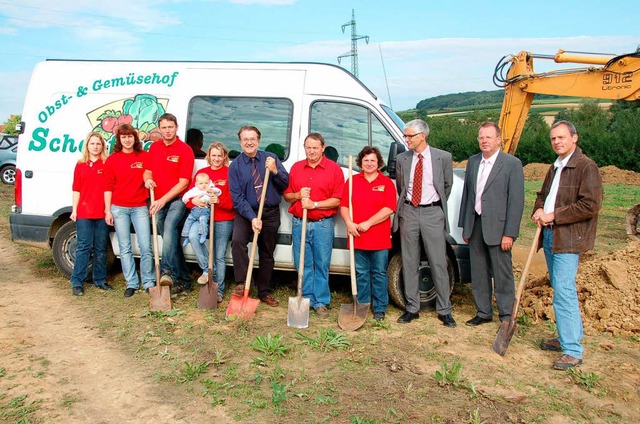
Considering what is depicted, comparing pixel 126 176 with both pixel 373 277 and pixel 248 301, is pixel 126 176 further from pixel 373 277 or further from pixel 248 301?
pixel 373 277

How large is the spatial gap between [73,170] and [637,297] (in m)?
6.38

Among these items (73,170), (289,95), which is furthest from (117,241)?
(289,95)

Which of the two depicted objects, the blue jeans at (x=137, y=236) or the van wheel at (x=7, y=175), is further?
the van wheel at (x=7, y=175)

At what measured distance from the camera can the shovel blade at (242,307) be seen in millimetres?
5746

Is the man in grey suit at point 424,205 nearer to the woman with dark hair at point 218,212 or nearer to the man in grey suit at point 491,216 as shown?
the man in grey suit at point 491,216

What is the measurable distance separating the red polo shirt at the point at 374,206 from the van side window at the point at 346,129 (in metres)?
0.50

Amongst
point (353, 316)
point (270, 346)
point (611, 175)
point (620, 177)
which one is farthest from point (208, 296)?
point (611, 175)

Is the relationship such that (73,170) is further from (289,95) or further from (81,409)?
(81,409)

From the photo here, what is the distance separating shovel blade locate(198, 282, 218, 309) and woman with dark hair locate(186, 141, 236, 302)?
75 millimetres

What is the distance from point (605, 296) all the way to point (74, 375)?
517cm

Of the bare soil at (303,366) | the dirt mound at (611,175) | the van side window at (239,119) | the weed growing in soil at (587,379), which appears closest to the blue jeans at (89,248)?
the bare soil at (303,366)

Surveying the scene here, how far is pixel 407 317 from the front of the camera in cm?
580

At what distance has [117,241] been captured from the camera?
6840mm

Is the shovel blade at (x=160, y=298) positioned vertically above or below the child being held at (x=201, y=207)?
below
